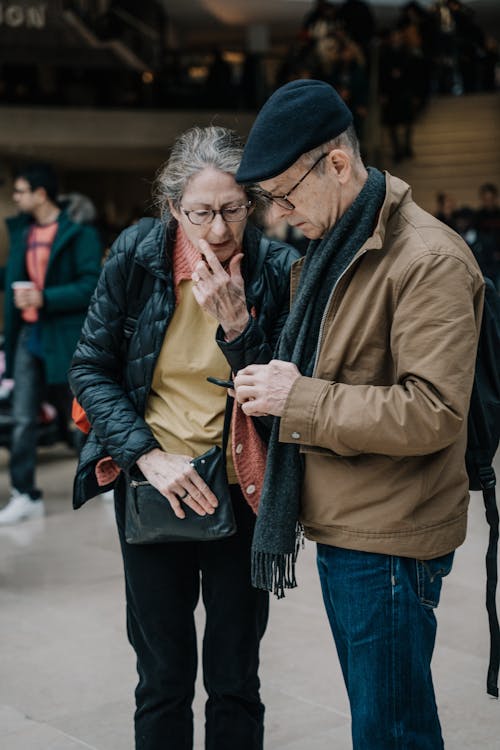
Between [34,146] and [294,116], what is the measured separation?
2133cm

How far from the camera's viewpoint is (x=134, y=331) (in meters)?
2.77

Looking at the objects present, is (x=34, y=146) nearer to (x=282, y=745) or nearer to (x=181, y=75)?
(x=181, y=75)

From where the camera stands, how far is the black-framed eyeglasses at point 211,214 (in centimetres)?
259

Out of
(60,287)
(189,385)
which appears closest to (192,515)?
(189,385)

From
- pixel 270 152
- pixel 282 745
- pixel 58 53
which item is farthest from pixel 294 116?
pixel 58 53

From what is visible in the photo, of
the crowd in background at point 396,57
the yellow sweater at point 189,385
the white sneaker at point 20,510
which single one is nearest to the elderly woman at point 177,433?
the yellow sweater at point 189,385

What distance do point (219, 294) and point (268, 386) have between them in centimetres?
38

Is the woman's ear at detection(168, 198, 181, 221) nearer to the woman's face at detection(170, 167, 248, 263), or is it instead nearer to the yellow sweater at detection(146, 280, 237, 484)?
the woman's face at detection(170, 167, 248, 263)

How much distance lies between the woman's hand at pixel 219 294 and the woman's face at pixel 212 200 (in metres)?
0.07

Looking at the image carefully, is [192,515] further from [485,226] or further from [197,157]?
[485,226]

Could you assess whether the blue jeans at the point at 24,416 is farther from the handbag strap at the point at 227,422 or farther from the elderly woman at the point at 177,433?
the handbag strap at the point at 227,422

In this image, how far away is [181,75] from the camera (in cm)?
2336

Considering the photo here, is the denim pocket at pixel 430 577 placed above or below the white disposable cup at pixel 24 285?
above

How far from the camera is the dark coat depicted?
22.1 feet
